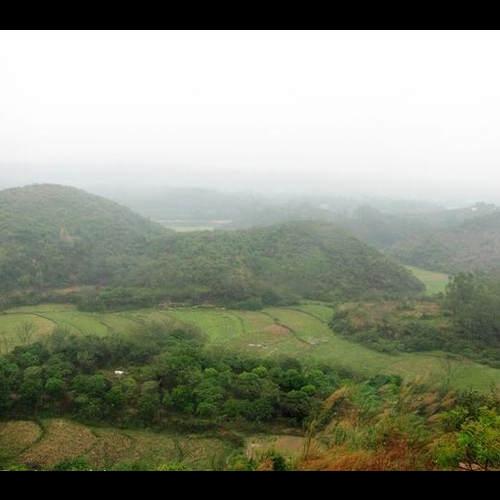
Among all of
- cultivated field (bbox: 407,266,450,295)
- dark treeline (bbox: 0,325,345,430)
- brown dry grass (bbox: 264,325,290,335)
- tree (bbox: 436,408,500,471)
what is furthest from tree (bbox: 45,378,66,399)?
cultivated field (bbox: 407,266,450,295)

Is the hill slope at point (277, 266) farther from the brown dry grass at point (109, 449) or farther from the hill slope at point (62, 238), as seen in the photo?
the brown dry grass at point (109, 449)

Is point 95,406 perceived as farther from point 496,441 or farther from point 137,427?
point 496,441

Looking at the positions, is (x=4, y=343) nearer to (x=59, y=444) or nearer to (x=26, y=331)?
(x=26, y=331)

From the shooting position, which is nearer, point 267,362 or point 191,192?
point 267,362

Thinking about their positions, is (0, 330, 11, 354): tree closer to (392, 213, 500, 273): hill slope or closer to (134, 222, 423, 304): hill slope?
(134, 222, 423, 304): hill slope
